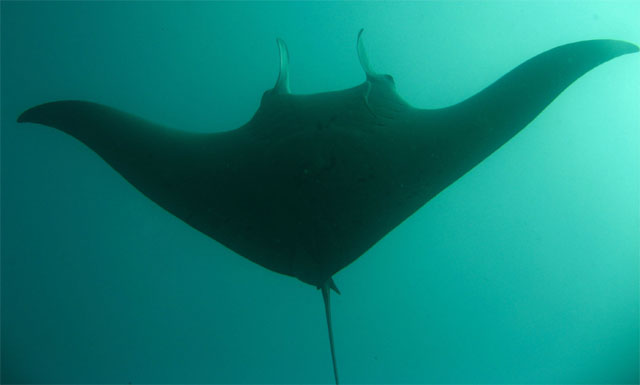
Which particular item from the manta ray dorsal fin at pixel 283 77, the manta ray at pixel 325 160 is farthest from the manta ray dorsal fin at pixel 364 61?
the manta ray dorsal fin at pixel 283 77

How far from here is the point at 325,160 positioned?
4.83ft

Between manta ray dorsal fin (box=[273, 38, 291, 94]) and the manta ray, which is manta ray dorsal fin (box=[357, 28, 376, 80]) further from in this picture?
manta ray dorsal fin (box=[273, 38, 291, 94])

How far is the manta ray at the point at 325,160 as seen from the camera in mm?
1457

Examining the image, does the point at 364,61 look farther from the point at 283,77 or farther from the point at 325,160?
the point at 325,160

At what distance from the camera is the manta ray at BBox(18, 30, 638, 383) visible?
1457mm

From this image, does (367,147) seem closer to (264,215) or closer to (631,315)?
(264,215)

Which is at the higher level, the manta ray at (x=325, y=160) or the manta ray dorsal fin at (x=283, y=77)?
the manta ray dorsal fin at (x=283, y=77)

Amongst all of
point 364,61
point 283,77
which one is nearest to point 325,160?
point 283,77

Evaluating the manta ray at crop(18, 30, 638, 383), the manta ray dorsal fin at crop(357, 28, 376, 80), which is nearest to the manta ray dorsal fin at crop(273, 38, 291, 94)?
the manta ray at crop(18, 30, 638, 383)

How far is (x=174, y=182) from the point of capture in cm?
171

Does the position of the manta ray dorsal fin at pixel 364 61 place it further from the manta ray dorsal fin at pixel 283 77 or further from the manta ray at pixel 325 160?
the manta ray dorsal fin at pixel 283 77

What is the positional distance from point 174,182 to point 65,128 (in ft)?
2.11

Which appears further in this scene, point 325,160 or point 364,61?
point 364,61

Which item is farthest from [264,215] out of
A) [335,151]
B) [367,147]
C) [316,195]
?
[367,147]
